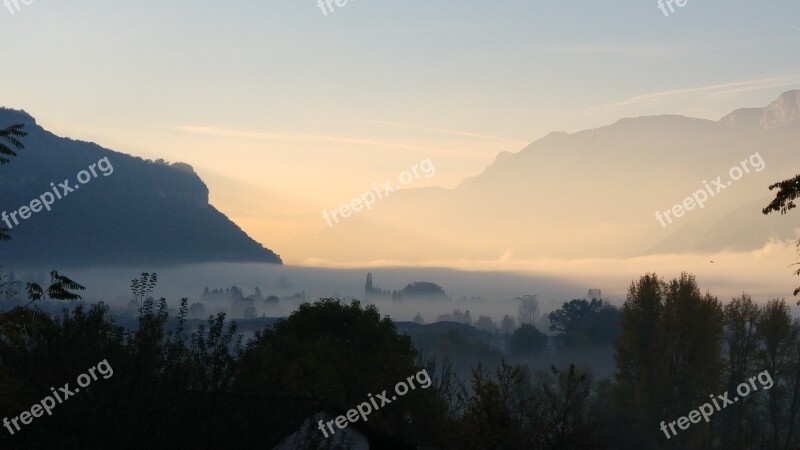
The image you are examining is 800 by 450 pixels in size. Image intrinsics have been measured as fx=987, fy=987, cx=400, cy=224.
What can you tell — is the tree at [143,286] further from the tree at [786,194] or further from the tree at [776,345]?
the tree at [776,345]

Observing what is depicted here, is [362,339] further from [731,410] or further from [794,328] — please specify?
[794,328]

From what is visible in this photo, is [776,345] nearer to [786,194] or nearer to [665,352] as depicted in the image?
[665,352]

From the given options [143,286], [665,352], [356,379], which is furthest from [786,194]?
[665,352]

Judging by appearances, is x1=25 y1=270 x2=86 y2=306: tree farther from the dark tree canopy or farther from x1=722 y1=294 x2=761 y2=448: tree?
x1=722 y1=294 x2=761 y2=448: tree

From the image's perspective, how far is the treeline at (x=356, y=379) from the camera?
21.5 metres

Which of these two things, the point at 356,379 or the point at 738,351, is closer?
the point at 356,379

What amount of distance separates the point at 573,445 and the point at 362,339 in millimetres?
30004

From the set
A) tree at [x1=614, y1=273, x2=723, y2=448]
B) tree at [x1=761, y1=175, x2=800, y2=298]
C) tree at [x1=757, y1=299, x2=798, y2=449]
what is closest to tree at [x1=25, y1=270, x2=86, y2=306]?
tree at [x1=761, y1=175, x2=800, y2=298]

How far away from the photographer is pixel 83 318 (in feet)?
79.0

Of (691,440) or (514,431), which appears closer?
(514,431)

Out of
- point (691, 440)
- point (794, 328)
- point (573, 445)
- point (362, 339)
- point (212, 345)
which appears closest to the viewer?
point (212, 345)

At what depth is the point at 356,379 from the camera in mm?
59719

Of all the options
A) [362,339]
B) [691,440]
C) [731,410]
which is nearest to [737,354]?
[731,410]

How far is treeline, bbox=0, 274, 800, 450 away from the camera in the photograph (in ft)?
70.4
